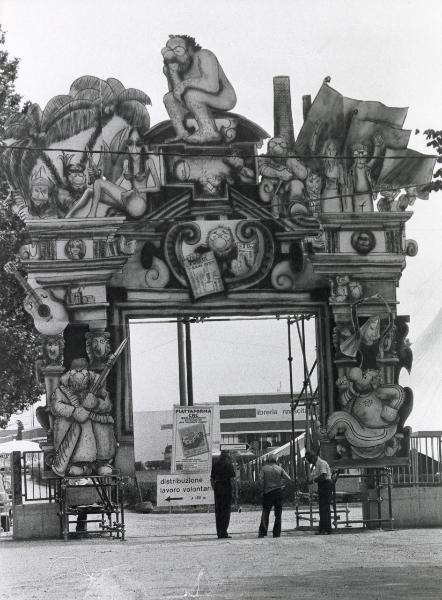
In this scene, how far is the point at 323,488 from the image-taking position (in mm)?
24031

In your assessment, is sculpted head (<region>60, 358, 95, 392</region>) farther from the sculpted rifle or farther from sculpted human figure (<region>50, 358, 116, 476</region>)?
the sculpted rifle

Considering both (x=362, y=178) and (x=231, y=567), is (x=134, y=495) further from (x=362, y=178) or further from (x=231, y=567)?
(x=231, y=567)

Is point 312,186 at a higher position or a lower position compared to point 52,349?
higher

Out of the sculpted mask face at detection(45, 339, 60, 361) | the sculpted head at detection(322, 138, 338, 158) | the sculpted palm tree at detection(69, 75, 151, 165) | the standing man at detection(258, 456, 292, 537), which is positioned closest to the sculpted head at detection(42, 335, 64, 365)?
the sculpted mask face at detection(45, 339, 60, 361)

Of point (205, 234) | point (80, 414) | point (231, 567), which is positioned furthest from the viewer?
point (205, 234)

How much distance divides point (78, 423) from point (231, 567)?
7.17 metres

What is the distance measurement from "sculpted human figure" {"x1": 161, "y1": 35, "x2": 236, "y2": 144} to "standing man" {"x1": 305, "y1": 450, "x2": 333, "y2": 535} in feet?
20.0

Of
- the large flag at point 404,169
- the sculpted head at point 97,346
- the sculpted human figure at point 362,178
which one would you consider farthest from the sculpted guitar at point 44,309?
the large flag at point 404,169

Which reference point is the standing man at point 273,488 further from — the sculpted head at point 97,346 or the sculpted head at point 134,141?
the sculpted head at point 134,141

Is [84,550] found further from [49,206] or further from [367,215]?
[367,215]

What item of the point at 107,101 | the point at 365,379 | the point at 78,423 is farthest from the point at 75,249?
the point at 365,379

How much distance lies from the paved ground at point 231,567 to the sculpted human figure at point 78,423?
4.43 ft

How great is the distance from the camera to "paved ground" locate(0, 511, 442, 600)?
14.9 metres

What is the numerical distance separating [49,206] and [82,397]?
11.3 ft
